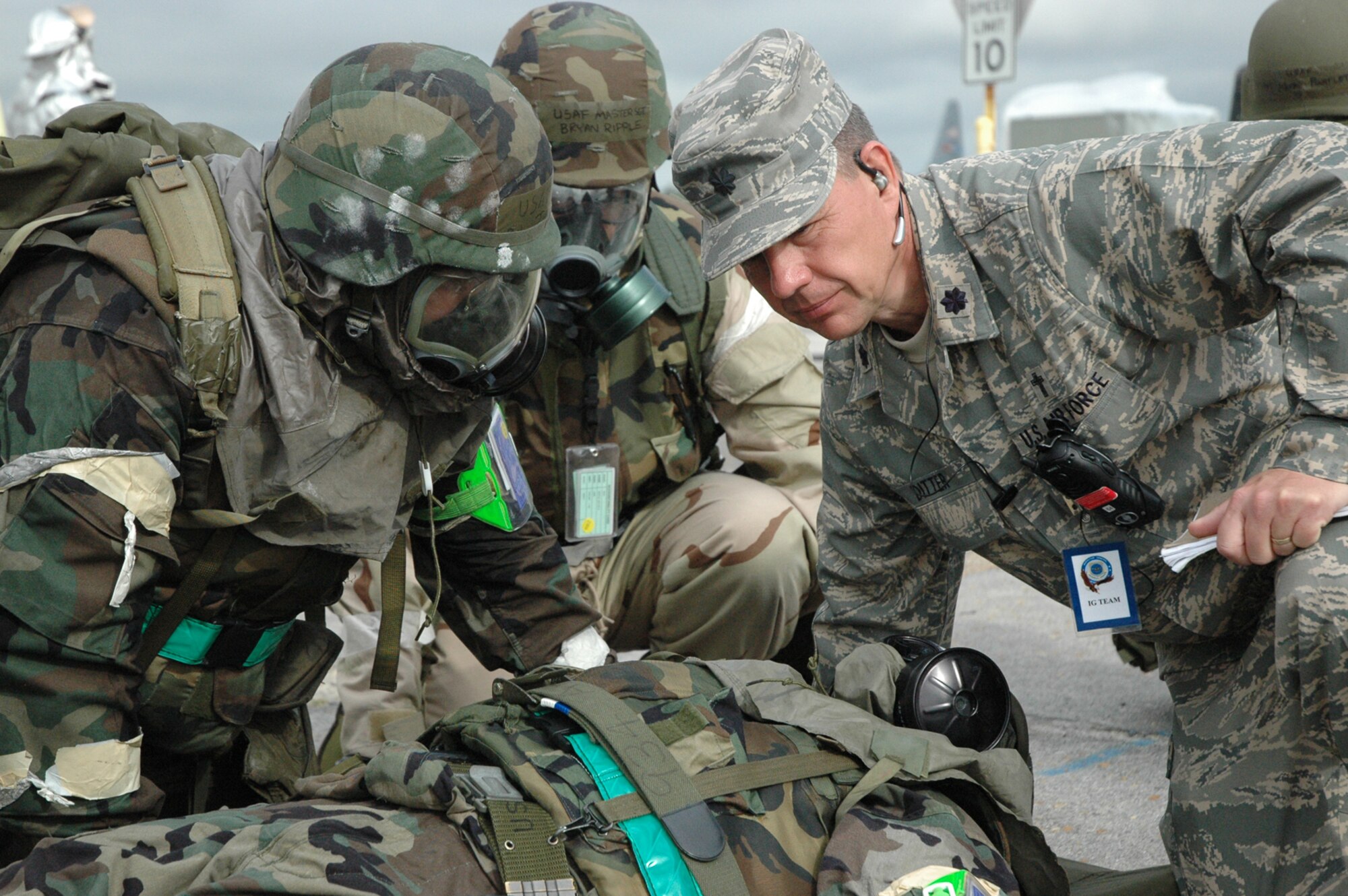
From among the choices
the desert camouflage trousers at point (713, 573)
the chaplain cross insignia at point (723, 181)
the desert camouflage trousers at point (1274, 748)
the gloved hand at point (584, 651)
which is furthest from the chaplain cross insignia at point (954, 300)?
the desert camouflage trousers at point (713, 573)

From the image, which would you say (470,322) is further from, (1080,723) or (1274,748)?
(1080,723)

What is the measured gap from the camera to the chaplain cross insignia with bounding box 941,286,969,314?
2.26 metres

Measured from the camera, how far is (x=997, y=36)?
29.3 ft

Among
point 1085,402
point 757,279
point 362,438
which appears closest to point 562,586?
point 362,438

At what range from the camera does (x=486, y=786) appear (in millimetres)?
1702

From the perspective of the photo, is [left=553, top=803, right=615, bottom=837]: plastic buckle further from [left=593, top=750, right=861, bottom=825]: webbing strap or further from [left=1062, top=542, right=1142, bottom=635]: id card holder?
[left=1062, top=542, right=1142, bottom=635]: id card holder

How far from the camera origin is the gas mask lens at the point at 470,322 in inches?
87.8

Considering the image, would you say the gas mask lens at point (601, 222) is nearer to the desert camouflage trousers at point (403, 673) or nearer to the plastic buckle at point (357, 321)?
the desert camouflage trousers at point (403, 673)

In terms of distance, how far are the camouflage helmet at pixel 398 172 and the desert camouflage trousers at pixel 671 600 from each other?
1.25 meters

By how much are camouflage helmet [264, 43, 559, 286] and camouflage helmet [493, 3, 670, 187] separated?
1.12 metres

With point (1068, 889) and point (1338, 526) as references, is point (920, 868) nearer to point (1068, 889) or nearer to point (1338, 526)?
point (1068, 889)

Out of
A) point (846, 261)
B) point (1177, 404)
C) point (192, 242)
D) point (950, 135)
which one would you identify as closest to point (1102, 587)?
point (1177, 404)

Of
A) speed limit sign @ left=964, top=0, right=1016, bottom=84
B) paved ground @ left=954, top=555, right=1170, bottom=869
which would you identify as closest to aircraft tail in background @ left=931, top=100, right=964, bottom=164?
speed limit sign @ left=964, top=0, right=1016, bottom=84

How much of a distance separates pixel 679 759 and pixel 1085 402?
3.22 ft
